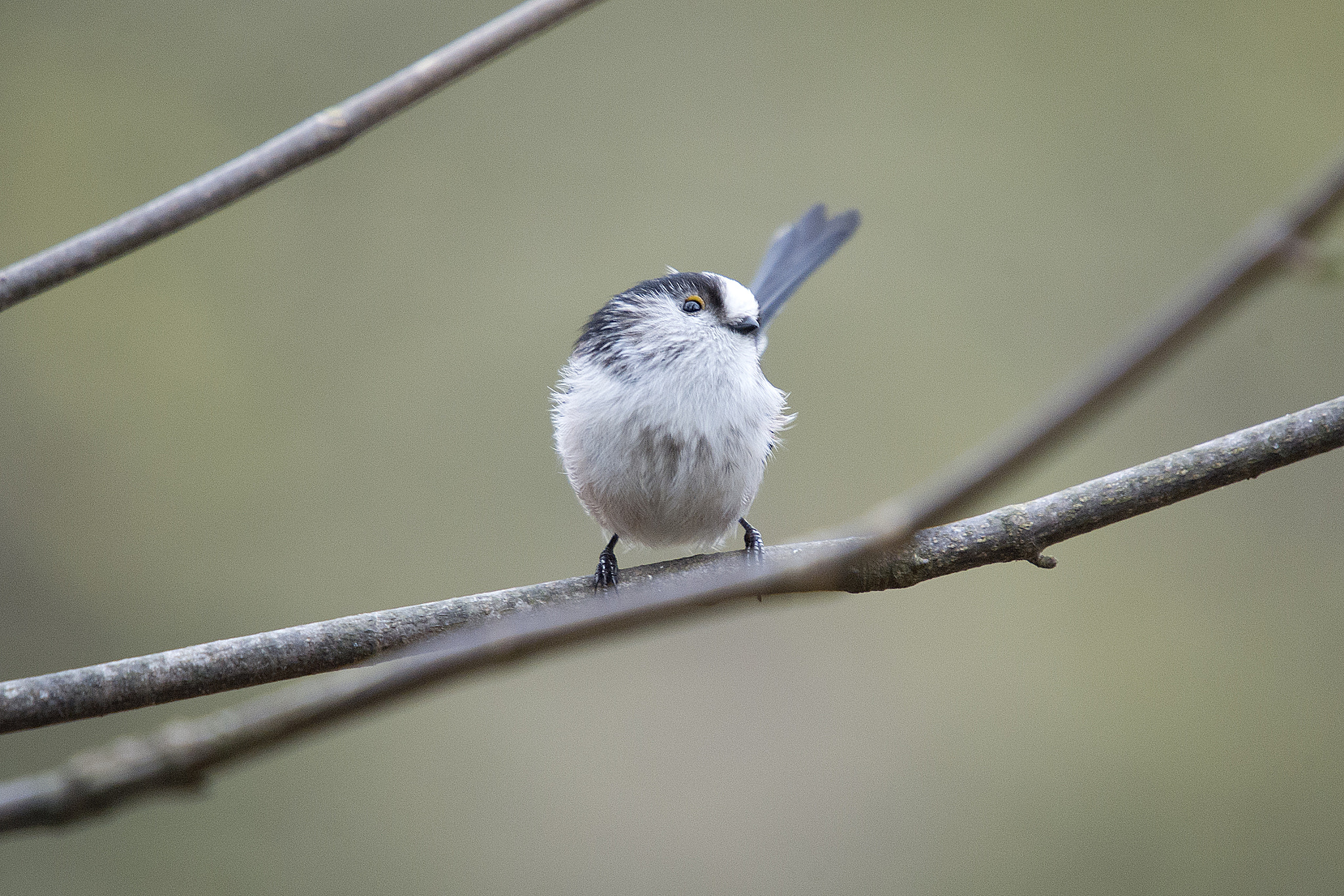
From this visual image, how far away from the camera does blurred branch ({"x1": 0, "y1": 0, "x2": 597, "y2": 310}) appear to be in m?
1.05

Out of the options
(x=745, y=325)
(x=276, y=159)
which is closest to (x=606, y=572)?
(x=745, y=325)

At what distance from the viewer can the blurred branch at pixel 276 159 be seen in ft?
3.44

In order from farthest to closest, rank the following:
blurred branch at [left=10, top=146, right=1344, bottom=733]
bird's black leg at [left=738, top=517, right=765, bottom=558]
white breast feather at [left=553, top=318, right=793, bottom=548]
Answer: bird's black leg at [left=738, top=517, right=765, bottom=558], white breast feather at [left=553, top=318, right=793, bottom=548], blurred branch at [left=10, top=146, right=1344, bottom=733]

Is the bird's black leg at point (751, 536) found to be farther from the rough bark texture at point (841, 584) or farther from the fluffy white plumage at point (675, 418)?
the rough bark texture at point (841, 584)

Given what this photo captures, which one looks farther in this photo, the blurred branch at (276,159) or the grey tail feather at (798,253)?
the grey tail feather at (798,253)

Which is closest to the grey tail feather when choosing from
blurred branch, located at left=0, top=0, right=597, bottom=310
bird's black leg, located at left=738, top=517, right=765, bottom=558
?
bird's black leg, located at left=738, top=517, right=765, bottom=558

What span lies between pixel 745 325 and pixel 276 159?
86 cm

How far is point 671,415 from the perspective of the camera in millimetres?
1626

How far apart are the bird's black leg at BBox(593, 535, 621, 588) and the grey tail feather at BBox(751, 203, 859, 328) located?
619 mm

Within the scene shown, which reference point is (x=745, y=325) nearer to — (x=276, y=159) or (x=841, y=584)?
(x=841, y=584)

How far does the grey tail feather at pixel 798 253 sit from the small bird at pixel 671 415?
0.58 feet

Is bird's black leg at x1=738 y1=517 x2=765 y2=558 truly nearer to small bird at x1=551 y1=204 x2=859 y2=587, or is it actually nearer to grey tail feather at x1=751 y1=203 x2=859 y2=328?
small bird at x1=551 y1=204 x2=859 y2=587

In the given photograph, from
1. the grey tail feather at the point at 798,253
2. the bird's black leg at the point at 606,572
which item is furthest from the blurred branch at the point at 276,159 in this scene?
the grey tail feather at the point at 798,253

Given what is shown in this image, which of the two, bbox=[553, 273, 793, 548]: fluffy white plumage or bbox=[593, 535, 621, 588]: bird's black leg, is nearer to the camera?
bbox=[593, 535, 621, 588]: bird's black leg
